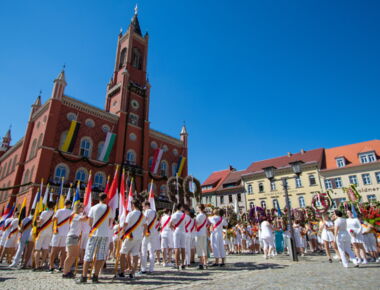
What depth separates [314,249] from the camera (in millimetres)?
14430

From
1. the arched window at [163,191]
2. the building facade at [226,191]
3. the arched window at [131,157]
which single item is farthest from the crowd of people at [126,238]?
the building facade at [226,191]

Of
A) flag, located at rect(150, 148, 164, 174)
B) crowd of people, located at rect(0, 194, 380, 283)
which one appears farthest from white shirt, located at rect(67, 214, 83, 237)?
flag, located at rect(150, 148, 164, 174)

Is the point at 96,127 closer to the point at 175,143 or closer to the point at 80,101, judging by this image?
the point at 80,101

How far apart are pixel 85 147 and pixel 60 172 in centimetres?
401

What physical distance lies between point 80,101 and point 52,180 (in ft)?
Answer: 30.9

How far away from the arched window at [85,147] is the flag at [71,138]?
199cm

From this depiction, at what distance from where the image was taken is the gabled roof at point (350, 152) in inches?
1225

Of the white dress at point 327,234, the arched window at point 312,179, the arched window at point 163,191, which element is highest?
the arched window at point 312,179

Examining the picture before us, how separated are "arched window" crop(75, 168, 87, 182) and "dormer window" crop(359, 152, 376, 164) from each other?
33134mm

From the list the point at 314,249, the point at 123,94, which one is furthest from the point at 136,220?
the point at 123,94

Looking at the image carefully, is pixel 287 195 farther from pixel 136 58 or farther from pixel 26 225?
pixel 136 58

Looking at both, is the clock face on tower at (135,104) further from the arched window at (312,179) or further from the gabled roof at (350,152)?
the gabled roof at (350,152)

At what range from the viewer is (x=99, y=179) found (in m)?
26.8

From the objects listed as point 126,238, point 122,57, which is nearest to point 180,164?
point 122,57
